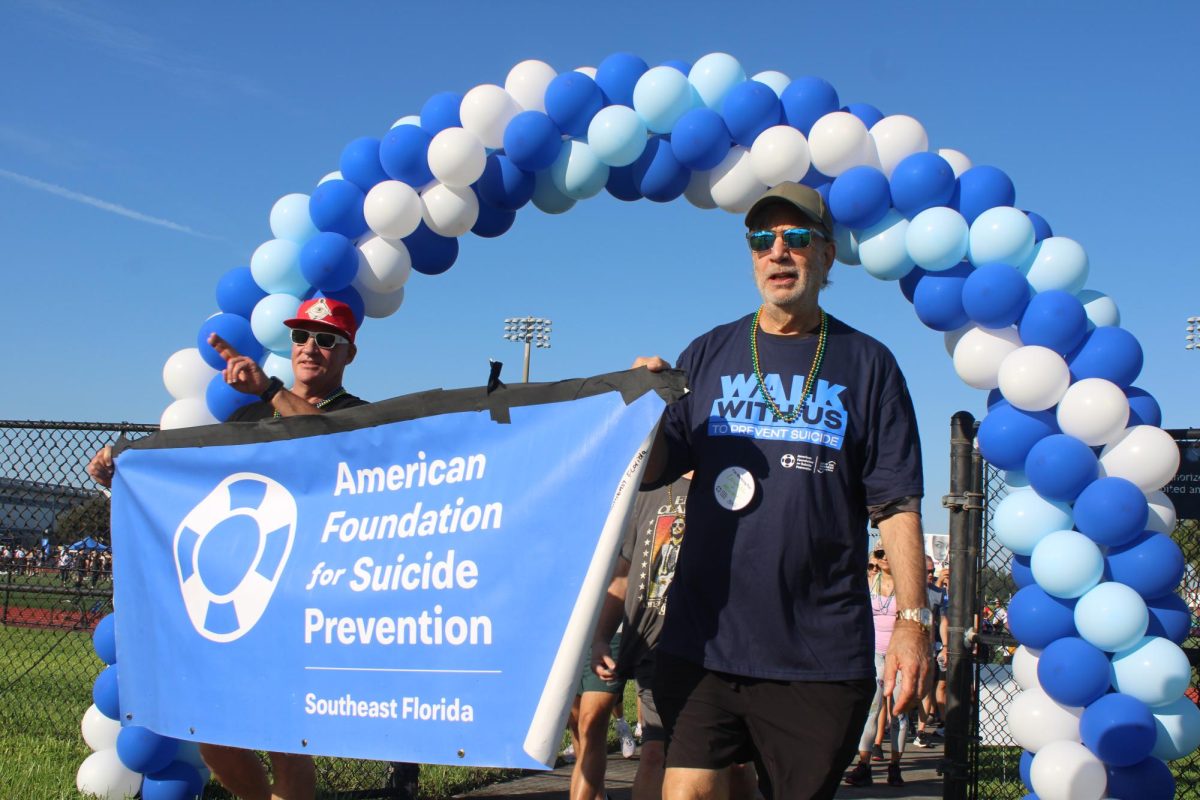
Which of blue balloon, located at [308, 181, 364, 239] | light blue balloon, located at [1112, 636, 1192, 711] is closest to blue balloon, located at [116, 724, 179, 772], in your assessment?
blue balloon, located at [308, 181, 364, 239]

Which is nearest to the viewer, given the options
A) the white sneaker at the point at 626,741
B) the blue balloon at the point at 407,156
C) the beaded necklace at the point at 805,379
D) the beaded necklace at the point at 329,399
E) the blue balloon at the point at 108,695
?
the beaded necklace at the point at 805,379

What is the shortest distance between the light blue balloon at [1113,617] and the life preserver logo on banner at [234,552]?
4.15 metres

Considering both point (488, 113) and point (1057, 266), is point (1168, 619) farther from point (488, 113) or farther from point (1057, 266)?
point (488, 113)

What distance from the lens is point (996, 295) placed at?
6.05 meters

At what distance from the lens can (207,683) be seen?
391 centimetres

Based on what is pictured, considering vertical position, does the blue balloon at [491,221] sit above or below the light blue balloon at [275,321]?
above

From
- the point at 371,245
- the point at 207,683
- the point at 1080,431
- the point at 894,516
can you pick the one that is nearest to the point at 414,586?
the point at 207,683

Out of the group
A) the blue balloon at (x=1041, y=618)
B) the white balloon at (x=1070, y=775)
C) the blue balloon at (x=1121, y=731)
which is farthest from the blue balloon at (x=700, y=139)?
the white balloon at (x=1070, y=775)

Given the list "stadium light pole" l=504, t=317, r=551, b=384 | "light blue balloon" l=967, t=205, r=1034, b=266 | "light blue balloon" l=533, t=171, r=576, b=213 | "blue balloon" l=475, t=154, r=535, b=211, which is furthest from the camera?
"stadium light pole" l=504, t=317, r=551, b=384

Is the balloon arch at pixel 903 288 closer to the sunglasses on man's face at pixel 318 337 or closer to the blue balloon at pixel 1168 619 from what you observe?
the blue balloon at pixel 1168 619

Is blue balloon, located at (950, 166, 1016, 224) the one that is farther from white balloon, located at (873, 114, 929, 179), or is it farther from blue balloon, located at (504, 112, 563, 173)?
blue balloon, located at (504, 112, 563, 173)

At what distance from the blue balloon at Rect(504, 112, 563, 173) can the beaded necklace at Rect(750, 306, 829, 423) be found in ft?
11.1

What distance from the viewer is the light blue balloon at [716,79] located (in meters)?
6.59

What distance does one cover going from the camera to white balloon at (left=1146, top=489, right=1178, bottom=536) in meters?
5.91
